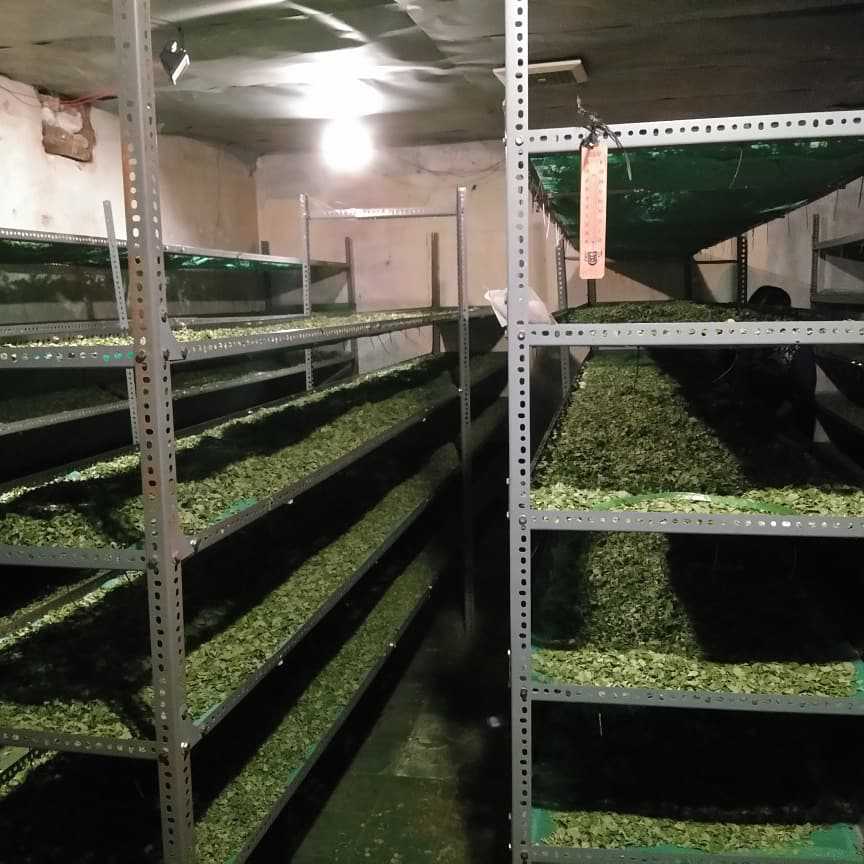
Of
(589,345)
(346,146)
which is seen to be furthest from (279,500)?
(346,146)

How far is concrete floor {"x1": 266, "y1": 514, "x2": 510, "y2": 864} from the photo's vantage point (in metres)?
2.60

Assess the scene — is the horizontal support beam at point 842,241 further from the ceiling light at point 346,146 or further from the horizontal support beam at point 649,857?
the ceiling light at point 346,146

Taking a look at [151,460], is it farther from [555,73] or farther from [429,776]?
[555,73]

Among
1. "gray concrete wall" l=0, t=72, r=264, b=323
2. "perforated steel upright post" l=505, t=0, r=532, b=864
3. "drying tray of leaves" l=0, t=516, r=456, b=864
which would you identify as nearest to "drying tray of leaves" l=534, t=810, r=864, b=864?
"perforated steel upright post" l=505, t=0, r=532, b=864

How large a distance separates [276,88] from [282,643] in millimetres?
2940

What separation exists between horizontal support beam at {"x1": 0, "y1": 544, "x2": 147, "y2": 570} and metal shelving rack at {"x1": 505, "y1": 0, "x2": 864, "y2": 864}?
2.90 feet

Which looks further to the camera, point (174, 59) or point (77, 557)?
point (174, 59)

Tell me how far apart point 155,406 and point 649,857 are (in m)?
1.57

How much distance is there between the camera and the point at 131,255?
1.57 metres

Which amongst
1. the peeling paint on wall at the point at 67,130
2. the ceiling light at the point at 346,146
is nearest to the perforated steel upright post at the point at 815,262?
the ceiling light at the point at 346,146

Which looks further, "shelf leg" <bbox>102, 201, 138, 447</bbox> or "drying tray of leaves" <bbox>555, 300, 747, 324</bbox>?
"shelf leg" <bbox>102, 201, 138, 447</bbox>

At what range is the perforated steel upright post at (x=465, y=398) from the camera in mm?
4039

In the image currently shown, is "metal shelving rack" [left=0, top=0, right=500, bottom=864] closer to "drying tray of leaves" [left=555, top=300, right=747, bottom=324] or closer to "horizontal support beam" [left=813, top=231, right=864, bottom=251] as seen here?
"drying tray of leaves" [left=555, top=300, right=747, bottom=324]

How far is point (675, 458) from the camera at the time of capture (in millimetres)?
2145
